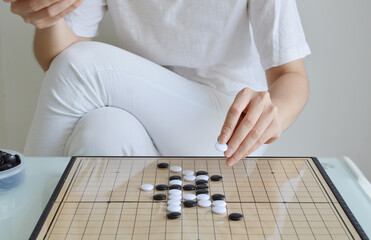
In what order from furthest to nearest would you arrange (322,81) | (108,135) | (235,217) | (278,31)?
(322,81), (278,31), (108,135), (235,217)

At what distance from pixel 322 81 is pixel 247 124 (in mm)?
812

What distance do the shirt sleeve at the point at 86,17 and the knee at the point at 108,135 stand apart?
32 cm

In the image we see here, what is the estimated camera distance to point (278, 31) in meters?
1.17

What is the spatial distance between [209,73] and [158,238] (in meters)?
0.71

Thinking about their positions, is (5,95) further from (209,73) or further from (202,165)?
(202,165)

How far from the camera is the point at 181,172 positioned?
0.86 metres

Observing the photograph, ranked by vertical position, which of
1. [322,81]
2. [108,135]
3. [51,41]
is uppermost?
[51,41]

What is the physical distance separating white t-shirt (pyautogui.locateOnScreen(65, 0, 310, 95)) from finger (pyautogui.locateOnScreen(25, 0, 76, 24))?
13.2 inches

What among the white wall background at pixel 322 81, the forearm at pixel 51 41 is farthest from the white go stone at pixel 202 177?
the white wall background at pixel 322 81

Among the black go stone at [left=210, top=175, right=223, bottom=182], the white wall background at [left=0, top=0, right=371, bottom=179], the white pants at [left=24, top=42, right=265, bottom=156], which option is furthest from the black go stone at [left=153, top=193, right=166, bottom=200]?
the white wall background at [left=0, top=0, right=371, bottom=179]

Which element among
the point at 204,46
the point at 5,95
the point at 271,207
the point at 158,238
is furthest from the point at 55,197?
the point at 5,95

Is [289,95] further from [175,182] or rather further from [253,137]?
[175,182]

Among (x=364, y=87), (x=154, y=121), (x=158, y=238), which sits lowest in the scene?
(x=364, y=87)

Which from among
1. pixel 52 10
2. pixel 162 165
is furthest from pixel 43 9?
pixel 162 165
